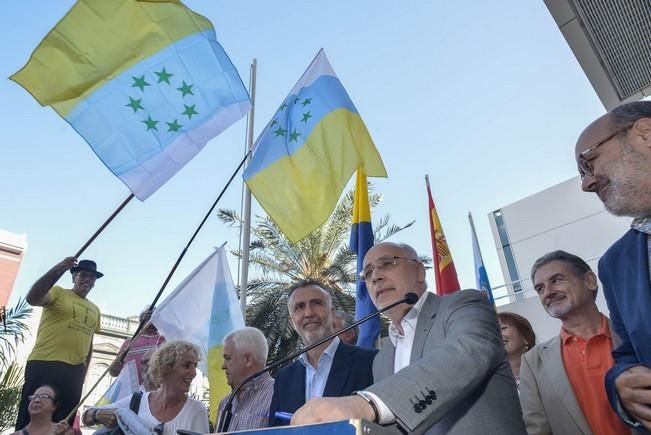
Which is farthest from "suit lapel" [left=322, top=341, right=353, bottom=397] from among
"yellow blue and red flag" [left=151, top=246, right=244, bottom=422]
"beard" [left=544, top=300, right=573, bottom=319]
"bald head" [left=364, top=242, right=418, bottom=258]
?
"yellow blue and red flag" [left=151, top=246, right=244, bottom=422]

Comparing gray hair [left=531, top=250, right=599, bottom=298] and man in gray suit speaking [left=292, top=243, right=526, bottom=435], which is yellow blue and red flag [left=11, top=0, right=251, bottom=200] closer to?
man in gray suit speaking [left=292, top=243, right=526, bottom=435]

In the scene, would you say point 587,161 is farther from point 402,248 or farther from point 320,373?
point 320,373

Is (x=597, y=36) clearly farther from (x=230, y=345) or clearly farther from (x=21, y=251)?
(x=21, y=251)

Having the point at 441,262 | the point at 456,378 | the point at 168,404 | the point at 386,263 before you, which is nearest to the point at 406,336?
the point at 386,263

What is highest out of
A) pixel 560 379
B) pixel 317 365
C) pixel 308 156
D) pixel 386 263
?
pixel 308 156

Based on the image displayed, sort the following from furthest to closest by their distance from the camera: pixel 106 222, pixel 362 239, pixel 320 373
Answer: pixel 362 239
pixel 106 222
pixel 320 373

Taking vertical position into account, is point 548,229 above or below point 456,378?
above

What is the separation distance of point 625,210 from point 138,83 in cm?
395

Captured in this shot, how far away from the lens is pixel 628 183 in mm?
1657

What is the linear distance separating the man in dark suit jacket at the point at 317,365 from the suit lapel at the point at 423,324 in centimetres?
91

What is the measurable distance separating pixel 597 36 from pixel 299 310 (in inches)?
111

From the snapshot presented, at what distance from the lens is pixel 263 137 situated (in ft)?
17.0

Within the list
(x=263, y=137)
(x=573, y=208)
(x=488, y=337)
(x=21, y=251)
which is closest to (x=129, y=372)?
(x=263, y=137)

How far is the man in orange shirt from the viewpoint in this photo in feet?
7.94
